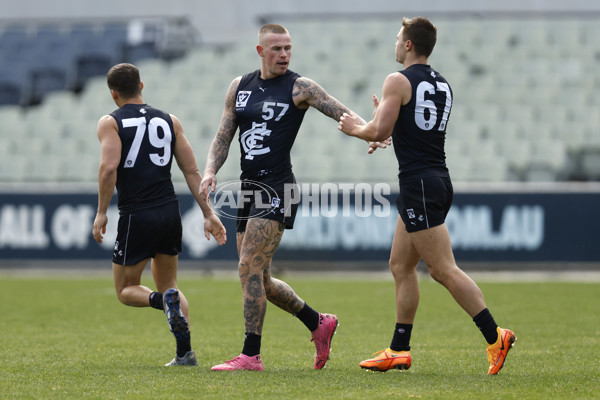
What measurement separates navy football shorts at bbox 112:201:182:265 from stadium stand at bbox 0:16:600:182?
1011cm

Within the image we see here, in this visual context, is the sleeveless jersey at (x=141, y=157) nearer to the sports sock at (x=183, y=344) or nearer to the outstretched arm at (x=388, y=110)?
the sports sock at (x=183, y=344)

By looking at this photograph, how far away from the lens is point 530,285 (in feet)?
45.4

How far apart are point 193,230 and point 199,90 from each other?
18.0 ft

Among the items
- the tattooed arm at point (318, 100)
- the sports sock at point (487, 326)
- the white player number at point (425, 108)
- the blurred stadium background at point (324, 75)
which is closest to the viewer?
the sports sock at point (487, 326)

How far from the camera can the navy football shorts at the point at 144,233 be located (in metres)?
6.27

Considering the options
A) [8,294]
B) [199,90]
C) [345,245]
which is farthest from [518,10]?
[8,294]

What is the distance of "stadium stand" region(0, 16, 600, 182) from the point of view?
688 inches

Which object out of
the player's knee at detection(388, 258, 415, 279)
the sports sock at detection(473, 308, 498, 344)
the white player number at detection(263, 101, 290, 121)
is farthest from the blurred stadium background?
the sports sock at detection(473, 308, 498, 344)

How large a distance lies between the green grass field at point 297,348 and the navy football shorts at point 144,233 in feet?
2.55

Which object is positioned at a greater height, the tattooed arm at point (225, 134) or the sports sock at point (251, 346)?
the tattooed arm at point (225, 134)

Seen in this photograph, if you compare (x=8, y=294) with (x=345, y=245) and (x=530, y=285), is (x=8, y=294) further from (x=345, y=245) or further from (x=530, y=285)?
(x=530, y=285)

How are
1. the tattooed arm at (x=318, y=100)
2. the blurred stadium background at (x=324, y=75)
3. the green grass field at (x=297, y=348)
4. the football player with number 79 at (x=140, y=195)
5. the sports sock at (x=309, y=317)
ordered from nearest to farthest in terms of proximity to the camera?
the green grass field at (x=297, y=348) → the tattooed arm at (x=318, y=100) → the football player with number 79 at (x=140, y=195) → the sports sock at (x=309, y=317) → the blurred stadium background at (x=324, y=75)

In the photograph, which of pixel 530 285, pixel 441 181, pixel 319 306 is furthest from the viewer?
pixel 530 285

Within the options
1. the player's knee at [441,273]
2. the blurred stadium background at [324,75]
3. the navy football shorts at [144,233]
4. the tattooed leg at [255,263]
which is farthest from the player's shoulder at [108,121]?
the blurred stadium background at [324,75]
